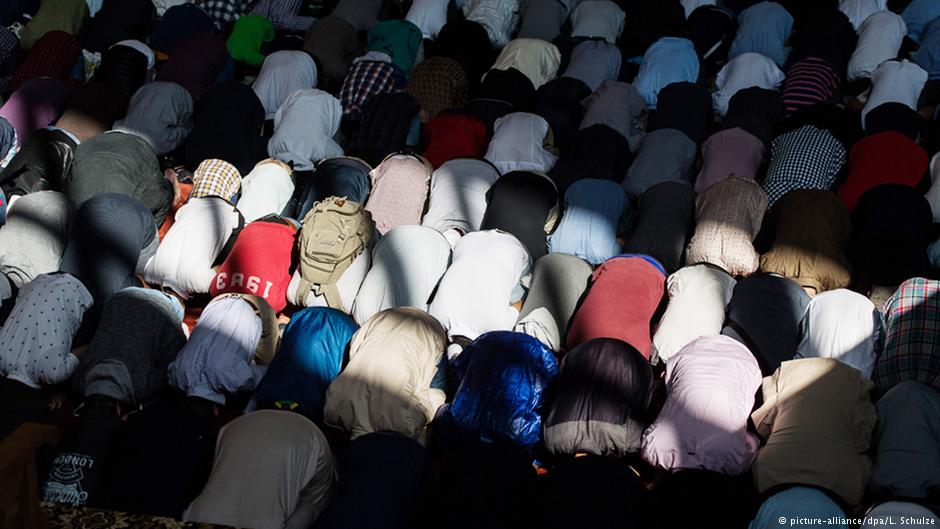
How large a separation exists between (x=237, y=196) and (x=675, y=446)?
10.2 feet

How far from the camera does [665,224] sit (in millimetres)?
5500

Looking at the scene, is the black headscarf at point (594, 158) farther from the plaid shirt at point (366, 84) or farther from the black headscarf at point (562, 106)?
the plaid shirt at point (366, 84)

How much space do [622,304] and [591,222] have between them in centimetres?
81

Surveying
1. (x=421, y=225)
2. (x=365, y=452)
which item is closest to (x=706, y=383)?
(x=365, y=452)

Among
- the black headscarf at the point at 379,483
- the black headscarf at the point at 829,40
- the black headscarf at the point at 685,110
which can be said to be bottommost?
the black headscarf at the point at 379,483

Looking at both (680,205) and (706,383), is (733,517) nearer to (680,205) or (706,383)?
(706,383)

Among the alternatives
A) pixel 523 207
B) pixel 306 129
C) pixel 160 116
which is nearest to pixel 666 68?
pixel 523 207

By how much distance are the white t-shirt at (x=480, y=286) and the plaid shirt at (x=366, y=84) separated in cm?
181

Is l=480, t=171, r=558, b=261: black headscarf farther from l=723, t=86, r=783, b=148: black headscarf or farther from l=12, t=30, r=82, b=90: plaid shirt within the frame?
l=12, t=30, r=82, b=90: plaid shirt

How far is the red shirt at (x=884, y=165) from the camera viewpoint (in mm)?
5691

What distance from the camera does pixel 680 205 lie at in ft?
18.3

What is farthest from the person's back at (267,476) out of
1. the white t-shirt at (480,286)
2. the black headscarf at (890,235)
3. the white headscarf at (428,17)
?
the white headscarf at (428,17)

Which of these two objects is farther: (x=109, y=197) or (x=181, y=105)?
(x=181, y=105)

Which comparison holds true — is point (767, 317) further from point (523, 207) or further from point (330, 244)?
point (330, 244)
